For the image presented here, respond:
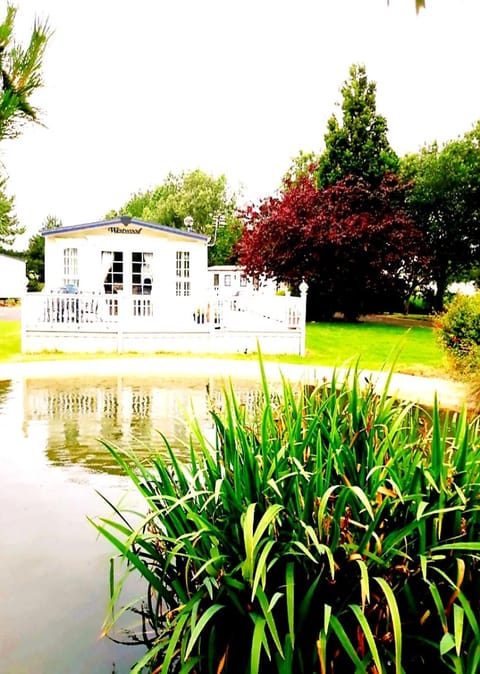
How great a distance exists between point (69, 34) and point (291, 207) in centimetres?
1833

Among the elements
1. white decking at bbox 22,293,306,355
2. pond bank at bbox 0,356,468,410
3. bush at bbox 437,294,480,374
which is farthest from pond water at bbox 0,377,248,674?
white decking at bbox 22,293,306,355

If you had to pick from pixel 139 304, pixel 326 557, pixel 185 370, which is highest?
pixel 139 304

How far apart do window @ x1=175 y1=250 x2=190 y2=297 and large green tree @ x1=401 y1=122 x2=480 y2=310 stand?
34.4 ft

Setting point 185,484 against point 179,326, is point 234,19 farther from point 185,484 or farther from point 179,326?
point 179,326

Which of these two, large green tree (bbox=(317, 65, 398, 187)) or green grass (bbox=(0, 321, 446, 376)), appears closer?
green grass (bbox=(0, 321, 446, 376))

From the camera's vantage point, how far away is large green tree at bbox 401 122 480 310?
23062 mm

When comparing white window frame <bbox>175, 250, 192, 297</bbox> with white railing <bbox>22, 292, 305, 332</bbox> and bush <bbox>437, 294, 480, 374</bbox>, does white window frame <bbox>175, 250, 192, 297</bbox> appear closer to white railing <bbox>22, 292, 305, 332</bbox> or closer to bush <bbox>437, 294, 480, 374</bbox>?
white railing <bbox>22, 292, 305, 332</bbox>

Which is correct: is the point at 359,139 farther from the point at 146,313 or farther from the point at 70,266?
the point at 146,313

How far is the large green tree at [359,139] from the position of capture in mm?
23203

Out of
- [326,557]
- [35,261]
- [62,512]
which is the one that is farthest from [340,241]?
[35,261]

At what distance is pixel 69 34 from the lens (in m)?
3.86

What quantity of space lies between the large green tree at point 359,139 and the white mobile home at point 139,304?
9.22 m

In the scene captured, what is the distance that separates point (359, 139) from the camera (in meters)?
23.4

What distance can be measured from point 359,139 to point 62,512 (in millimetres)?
21626
